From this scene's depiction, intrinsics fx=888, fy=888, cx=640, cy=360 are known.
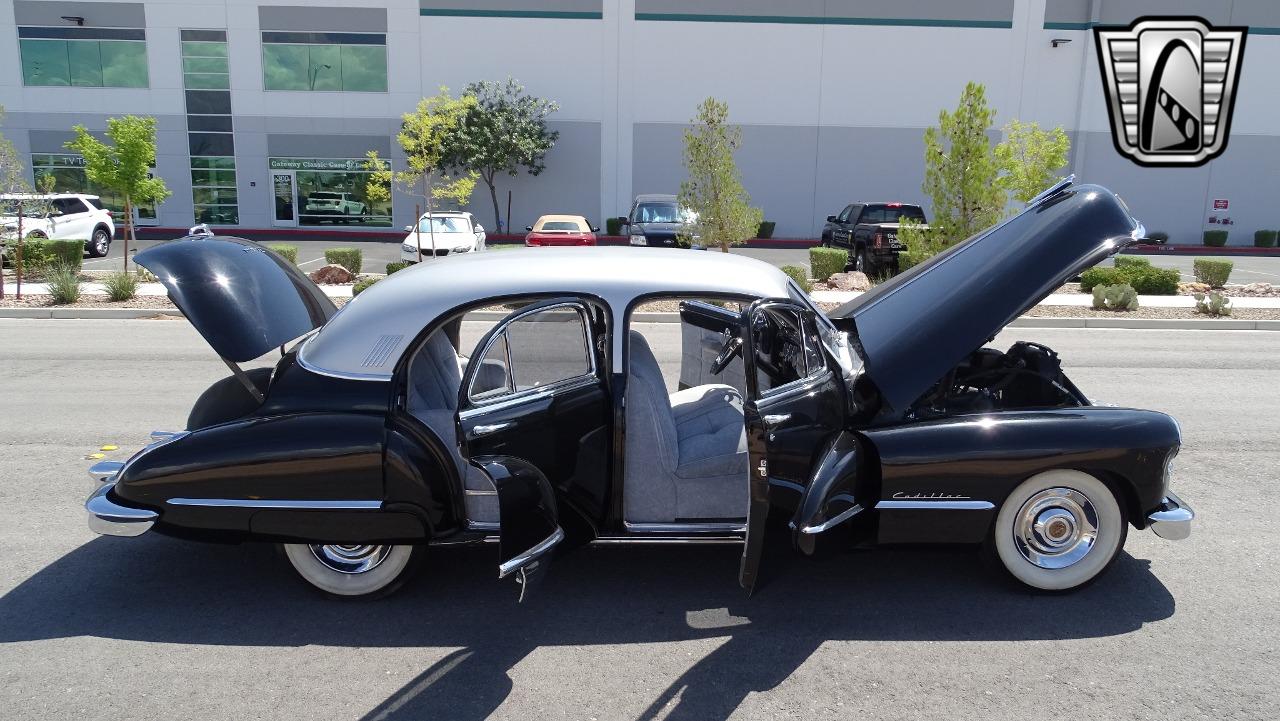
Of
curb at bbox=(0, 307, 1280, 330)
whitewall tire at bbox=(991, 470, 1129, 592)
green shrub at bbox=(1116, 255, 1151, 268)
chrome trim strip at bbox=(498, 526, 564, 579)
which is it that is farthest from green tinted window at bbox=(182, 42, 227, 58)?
whitewall tire at bbox=(991, 470, 1129, 592)

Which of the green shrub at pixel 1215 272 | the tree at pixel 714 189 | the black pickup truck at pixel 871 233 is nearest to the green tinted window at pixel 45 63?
the tree at pixel 714 189

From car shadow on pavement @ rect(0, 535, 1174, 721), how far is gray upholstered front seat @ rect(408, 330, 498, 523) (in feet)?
1.57

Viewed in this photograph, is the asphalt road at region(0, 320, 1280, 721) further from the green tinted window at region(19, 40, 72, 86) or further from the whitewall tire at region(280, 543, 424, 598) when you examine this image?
the green tinted window at region(19, 40, 72, 86)

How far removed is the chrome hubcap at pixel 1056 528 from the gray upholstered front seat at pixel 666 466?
1.35m

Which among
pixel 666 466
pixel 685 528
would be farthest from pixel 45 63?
pixel 685 528

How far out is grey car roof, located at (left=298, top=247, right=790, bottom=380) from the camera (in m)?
4.12

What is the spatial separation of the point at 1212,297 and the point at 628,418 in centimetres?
1482

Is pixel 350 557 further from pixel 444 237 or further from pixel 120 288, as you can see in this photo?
pixel 444 237

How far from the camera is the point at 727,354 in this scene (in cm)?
525

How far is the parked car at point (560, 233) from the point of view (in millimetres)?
19750

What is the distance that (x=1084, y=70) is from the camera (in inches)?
1313

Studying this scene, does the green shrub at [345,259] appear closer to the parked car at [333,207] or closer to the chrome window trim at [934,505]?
the parked car at [333,207]

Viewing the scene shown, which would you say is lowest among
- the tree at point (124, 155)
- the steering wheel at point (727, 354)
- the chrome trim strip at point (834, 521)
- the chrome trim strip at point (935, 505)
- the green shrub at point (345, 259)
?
the chrome trim strip at point (834, 521)

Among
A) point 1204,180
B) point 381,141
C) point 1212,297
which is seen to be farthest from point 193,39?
point 1204,180
